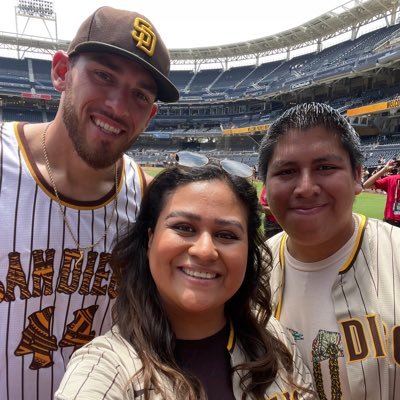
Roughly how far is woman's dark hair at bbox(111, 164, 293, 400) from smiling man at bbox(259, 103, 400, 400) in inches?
9.4

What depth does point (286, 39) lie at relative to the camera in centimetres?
4559

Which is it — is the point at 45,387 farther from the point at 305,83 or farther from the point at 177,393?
the point at 305,83

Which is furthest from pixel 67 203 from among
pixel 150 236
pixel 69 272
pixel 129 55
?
pixel 129 55

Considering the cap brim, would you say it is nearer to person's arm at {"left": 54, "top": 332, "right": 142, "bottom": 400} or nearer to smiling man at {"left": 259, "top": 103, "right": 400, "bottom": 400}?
smiling man at {"left": 259, "top": 103, "right": 400, "bottom": 400}

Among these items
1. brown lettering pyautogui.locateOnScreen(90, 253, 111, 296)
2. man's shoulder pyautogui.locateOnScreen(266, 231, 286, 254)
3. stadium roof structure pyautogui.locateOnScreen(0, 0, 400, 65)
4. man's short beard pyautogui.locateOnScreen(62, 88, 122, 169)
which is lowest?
brown lettering pyautogui.locateOnScreen(90, 253, 111, 296)

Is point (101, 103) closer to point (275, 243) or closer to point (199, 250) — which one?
point (199, 250)

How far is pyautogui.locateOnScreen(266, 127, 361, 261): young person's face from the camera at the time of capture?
75.0 inches

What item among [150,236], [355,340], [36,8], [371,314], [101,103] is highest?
[36,8]

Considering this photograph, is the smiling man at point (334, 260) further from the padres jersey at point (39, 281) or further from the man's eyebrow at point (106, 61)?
the padres jersey at point (39, 281)

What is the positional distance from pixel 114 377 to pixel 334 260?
4.38ft

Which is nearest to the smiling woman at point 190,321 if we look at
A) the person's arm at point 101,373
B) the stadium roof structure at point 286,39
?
the person's arm at point 101,373

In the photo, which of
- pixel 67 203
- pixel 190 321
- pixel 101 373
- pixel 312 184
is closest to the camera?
pixel 101 373

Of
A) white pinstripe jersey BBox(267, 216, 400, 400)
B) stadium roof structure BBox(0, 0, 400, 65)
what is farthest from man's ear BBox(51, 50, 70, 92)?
stadium roof structure BBox(0, 0, 400, 65)

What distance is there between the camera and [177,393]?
139 cm
